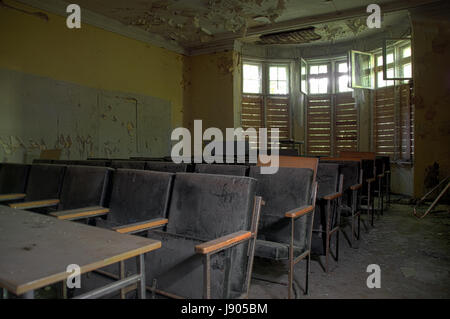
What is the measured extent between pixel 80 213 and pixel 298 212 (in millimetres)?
1264

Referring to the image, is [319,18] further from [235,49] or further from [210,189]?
[210,189]

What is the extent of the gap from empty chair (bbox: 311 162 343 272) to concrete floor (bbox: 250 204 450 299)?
20 cm

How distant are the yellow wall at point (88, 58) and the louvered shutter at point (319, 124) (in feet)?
11.3

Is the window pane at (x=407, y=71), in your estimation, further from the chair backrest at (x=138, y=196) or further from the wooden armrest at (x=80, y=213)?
the wooden armrest at (x=80, y=213)

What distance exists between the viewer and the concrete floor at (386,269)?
2.17m

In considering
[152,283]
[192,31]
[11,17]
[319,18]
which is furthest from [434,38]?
[11,17]

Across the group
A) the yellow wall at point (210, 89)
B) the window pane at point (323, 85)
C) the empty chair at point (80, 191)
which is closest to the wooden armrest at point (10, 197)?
the empty chair at point (80, 191)

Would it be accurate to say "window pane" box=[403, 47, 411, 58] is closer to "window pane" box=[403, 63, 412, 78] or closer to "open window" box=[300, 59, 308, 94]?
"window pane" box=[403, 63, 412, 78]

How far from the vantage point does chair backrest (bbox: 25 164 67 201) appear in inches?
98.6

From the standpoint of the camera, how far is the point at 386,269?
261 centimetres

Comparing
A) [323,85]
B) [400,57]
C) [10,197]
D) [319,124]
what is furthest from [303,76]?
[10,197]

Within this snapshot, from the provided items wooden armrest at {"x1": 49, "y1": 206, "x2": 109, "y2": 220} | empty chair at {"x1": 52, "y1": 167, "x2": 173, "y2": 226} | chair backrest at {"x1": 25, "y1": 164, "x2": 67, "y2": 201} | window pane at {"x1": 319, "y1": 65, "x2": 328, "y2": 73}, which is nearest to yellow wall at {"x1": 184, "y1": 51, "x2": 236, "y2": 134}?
window pane at {"x1": 319, "y1": 65, "x2": 328, "y2": 73}

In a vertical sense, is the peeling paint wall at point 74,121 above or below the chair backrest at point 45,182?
above
